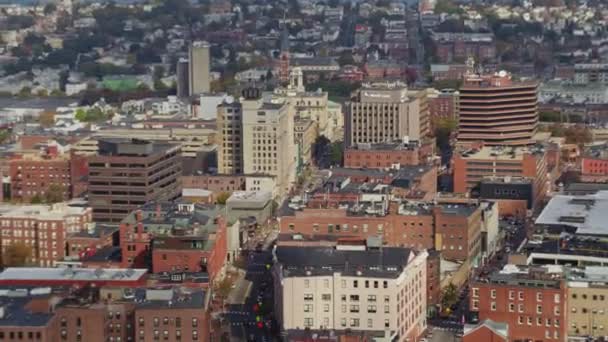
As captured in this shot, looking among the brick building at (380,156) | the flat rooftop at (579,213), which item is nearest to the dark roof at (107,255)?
the flat rooftop at (579,213)

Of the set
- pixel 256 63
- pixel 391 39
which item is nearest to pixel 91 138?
pixel 256 63

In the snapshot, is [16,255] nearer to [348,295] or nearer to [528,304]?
[348,295]

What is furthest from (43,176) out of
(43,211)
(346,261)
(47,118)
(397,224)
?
(346,261)

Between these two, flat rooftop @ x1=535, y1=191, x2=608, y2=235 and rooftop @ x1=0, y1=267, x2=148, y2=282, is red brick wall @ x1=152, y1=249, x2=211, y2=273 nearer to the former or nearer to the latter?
rooftop @ x1=0, y1=267, x2=148, y2=282

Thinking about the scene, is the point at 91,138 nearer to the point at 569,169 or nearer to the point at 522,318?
the point at 569,169

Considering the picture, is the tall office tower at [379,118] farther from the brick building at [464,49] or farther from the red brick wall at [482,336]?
the brick building at [464,49]

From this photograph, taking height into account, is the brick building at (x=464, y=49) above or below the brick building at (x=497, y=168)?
above
